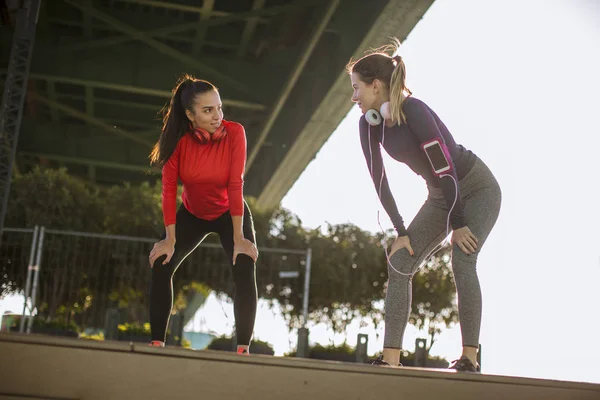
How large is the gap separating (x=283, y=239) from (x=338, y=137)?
7.73 ft

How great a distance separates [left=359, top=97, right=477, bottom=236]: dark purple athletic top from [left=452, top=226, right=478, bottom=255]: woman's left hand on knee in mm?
26

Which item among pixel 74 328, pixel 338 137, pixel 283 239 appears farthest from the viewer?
pixel 338 137

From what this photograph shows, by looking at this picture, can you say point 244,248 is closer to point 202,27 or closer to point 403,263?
point 403,263

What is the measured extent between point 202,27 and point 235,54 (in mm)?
1658

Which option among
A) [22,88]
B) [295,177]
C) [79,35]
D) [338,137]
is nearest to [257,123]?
[295,177]

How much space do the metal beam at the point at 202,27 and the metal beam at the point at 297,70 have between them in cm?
159

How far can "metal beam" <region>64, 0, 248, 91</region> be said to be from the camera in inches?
436

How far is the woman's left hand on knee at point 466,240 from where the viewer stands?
285 centimetres

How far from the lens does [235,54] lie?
13.0 metres

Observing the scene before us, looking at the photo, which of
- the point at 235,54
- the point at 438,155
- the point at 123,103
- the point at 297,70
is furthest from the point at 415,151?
the point at 123,103

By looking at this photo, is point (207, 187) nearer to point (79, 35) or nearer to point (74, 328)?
point (74, 328)

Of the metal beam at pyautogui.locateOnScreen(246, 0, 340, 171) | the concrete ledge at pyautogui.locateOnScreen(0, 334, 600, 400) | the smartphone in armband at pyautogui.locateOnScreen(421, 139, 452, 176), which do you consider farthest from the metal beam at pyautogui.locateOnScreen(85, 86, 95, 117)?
the concrete ledge at pyautogui.locateOnScreen(0, 334, 600, 400)

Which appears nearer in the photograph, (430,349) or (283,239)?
(430,349)

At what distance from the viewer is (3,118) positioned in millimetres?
10055
